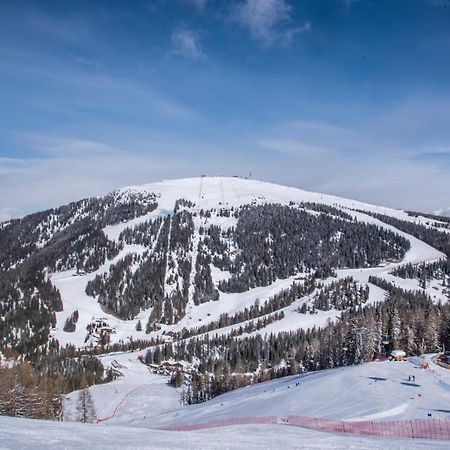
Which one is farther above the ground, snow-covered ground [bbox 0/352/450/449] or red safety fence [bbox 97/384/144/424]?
snow-covered ground [bbox 0/352/450/449]

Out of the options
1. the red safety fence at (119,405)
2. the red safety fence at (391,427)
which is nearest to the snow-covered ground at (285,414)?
the red safety fence at (119,405)

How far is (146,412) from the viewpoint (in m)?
111

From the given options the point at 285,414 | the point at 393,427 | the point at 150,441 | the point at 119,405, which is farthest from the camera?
the point at 119,405

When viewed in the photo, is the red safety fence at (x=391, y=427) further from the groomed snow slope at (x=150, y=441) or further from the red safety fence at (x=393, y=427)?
the groomed snow slope at (x=150, y=441)

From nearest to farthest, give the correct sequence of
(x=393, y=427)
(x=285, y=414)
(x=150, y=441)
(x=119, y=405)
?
(x=150, y=441), (x=393, y=427), (x=285, y=414), (x=119, y=405)

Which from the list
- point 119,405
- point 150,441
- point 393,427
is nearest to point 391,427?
point 393,427

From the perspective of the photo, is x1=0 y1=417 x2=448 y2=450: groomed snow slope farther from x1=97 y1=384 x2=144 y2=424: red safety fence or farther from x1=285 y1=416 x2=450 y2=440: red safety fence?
x1=97 y1=384 x2=144 y2=424: red safety fence

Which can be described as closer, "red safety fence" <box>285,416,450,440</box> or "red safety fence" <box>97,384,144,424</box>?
"red safety fence" <box>285,416,450,440</box>

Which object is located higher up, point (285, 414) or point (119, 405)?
point (285, 414)

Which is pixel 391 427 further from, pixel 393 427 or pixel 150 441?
pixel 150 441

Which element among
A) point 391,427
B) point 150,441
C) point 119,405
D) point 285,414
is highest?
point 150,441

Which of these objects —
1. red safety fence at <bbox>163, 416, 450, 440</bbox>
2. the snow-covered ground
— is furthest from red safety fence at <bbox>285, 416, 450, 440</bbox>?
the snow-covered ground

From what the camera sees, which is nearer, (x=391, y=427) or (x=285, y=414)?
(x=391, y=427)

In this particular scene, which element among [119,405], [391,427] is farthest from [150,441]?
[119,405]
